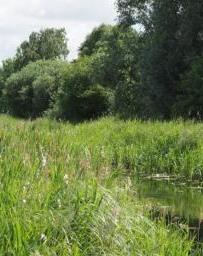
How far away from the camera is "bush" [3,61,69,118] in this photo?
4903 centimetres

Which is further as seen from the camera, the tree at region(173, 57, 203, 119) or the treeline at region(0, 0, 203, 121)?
the treeline at region(0, 0, 203, 121)

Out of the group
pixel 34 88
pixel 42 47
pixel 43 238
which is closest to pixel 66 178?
pixel 43 238

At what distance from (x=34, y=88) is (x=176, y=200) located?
130 ft

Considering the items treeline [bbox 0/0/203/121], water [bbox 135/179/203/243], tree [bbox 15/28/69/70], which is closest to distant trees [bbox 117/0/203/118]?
treeline [bbox 0/0/203/121]

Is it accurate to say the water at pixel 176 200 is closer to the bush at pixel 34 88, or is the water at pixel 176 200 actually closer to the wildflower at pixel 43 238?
the wildflower at pixel 43 238

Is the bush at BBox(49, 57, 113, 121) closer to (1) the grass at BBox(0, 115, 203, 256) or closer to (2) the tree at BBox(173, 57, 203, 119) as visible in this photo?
(2) the tree at BBox(173, 57, 203, 119)

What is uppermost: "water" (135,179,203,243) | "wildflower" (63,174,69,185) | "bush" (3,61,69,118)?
"wildflower" (63,174,69,185)

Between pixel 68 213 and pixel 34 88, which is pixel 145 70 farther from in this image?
pixel 34 88

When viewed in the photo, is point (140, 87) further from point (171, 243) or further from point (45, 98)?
point (171, 243)

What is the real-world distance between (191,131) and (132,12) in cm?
1636

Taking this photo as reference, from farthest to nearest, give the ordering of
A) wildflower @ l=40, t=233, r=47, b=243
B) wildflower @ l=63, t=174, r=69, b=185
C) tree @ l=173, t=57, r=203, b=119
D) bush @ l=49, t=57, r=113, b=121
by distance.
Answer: bush @ l=49, t=57, r=113, b=121
tree @ l=173, t=57, r=203, b=119
wildflower @ l=63, t=174, r=69, b=185
wildflower @ l=40, t=233, r=47, b=243

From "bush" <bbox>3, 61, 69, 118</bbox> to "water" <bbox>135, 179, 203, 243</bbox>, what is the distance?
3298cm

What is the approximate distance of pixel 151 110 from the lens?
93.5 ft

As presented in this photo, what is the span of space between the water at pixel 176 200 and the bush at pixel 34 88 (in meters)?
33.0
